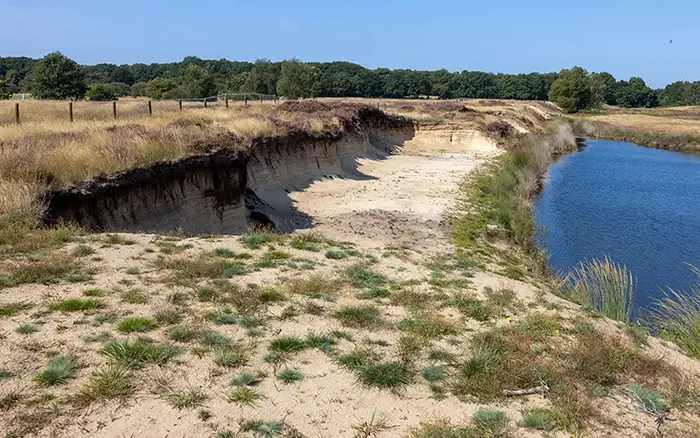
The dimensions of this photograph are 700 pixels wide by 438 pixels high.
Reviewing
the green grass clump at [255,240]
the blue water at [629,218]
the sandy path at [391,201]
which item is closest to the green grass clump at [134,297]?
the green grass clump at [255,240]

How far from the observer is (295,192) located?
84.4 feet

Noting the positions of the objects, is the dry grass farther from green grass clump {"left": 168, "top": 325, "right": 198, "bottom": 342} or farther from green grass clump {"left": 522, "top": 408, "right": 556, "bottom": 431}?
green grass clump {"left": 522, "top": 408, "right": 556, "bottom": 431}

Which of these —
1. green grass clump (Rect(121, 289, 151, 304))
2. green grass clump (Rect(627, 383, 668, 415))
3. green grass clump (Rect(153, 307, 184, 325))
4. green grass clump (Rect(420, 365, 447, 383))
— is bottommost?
green grass clump (Rect(627, 383, 668, 415))

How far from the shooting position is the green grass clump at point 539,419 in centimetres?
588

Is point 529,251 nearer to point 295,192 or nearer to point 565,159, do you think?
point 295,192

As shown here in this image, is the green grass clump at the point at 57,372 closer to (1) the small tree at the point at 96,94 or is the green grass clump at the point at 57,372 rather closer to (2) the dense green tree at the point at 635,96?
(1) the small tree at the point at 96,94

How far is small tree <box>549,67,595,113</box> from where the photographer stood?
110812mm

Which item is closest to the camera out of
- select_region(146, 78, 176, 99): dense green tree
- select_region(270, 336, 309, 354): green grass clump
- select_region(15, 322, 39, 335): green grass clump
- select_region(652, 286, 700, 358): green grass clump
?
select_region(15, 322, 39, 335): green grass clump

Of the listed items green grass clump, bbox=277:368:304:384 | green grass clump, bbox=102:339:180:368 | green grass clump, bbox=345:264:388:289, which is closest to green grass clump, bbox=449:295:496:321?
green grass clump, bbox=345:264:388:289

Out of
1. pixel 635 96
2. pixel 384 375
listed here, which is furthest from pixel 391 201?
pixel 635 96

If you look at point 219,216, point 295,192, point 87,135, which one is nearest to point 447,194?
point 295,192

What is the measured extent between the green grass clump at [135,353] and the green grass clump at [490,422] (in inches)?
135

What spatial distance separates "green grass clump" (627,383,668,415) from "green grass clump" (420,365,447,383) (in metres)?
2.23

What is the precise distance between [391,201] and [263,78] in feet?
226
